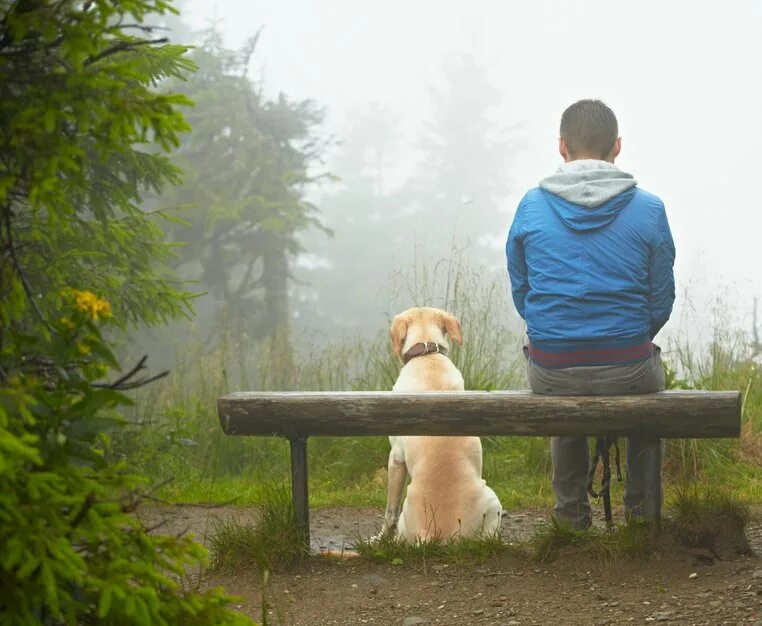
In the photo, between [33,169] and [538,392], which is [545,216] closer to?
[538,392]

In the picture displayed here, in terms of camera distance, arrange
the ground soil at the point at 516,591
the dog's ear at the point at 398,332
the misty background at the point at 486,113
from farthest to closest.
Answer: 1. the misty background at the point at 486,113
2. the dog's ear at the point at 398,332
3. the ground soil at the point at 516,591

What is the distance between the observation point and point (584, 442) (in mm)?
Answer: 4797

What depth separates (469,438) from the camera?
4855 millimetres

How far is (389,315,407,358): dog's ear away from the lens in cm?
532

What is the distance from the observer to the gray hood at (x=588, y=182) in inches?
171

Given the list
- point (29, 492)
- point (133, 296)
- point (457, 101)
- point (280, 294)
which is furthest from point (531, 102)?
point (29, 492)

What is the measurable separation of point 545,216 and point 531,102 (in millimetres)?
67736

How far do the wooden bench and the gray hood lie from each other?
91 centimetres

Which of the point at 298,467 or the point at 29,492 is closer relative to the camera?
the point at 29,492

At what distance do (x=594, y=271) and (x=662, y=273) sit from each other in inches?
13.3

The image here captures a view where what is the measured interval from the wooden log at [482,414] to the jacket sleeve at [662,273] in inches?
15.8

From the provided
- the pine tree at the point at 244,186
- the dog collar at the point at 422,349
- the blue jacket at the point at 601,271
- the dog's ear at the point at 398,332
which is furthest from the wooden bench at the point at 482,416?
the pine tree at the point at 244,186

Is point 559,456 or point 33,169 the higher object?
point 33,169

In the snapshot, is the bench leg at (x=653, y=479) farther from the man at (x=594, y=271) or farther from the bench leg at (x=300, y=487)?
the bench leg at (x=300, y=487)
